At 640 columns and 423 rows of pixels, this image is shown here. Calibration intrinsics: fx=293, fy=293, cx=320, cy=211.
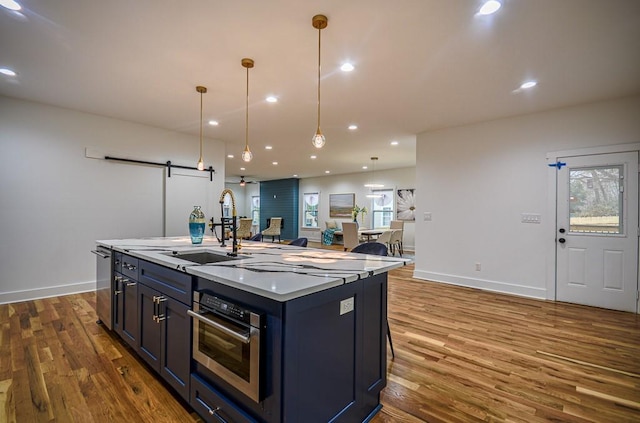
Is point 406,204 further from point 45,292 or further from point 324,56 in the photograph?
point 45,292

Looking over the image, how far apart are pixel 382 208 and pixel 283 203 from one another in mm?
4638

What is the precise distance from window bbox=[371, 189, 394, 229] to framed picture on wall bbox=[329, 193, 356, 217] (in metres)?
0.88

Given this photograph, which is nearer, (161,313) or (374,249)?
(161,313)

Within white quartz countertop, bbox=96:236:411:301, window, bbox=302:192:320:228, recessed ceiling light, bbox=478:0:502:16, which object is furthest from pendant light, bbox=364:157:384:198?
white quartz countertop, bbox=96:236:411:301

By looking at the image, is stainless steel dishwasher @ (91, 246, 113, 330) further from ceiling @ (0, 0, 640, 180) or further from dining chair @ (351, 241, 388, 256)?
dining chair @ (351, 241, 388, 256)

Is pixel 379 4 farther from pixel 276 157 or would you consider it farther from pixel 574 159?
pixel 276 157

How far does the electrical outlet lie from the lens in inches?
60.9

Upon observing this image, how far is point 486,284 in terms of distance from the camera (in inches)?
182

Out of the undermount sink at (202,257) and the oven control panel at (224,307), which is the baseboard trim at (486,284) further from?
the oven control panel at (224,307)

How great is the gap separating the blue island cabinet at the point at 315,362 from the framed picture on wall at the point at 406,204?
7.78m

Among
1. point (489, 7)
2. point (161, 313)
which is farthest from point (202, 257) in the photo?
point (489, 7)

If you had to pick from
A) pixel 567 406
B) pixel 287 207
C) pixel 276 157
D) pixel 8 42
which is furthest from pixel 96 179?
pixel 287 207

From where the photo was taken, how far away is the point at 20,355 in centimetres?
246

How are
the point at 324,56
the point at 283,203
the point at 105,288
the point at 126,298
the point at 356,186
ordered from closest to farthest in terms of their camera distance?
1. the point at 126,298
2. the point at 324,56
3. the point at 105,288
4. the point at 356,186
5. the point at 283,203
